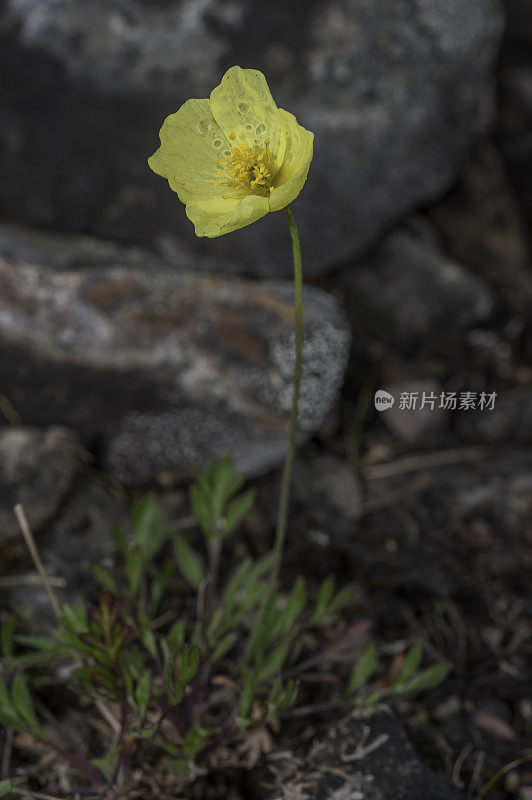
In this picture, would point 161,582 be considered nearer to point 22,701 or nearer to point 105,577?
point 105,577

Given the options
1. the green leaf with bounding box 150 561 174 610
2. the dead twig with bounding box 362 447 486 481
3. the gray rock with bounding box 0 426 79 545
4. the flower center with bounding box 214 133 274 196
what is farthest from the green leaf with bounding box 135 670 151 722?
the dead twig with bounding box 362 447 486 481

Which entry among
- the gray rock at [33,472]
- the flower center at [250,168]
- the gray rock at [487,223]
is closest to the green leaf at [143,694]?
the gray rock at [33,472]

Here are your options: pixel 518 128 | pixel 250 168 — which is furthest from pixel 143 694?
pixel 518 128

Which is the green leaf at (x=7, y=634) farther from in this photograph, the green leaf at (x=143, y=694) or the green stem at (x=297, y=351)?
the green stem at (x=297, y=351)

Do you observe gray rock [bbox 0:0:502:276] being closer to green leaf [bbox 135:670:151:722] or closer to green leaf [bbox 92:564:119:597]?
green leaf [bbox 92:564:119:597]

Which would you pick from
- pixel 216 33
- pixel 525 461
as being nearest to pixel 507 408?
pixel 525 461

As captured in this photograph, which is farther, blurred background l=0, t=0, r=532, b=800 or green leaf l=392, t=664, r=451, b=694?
blurred background l=0, t=0, r=532, b=800

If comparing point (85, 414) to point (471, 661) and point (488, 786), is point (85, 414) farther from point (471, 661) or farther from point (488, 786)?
point (488, 786)
